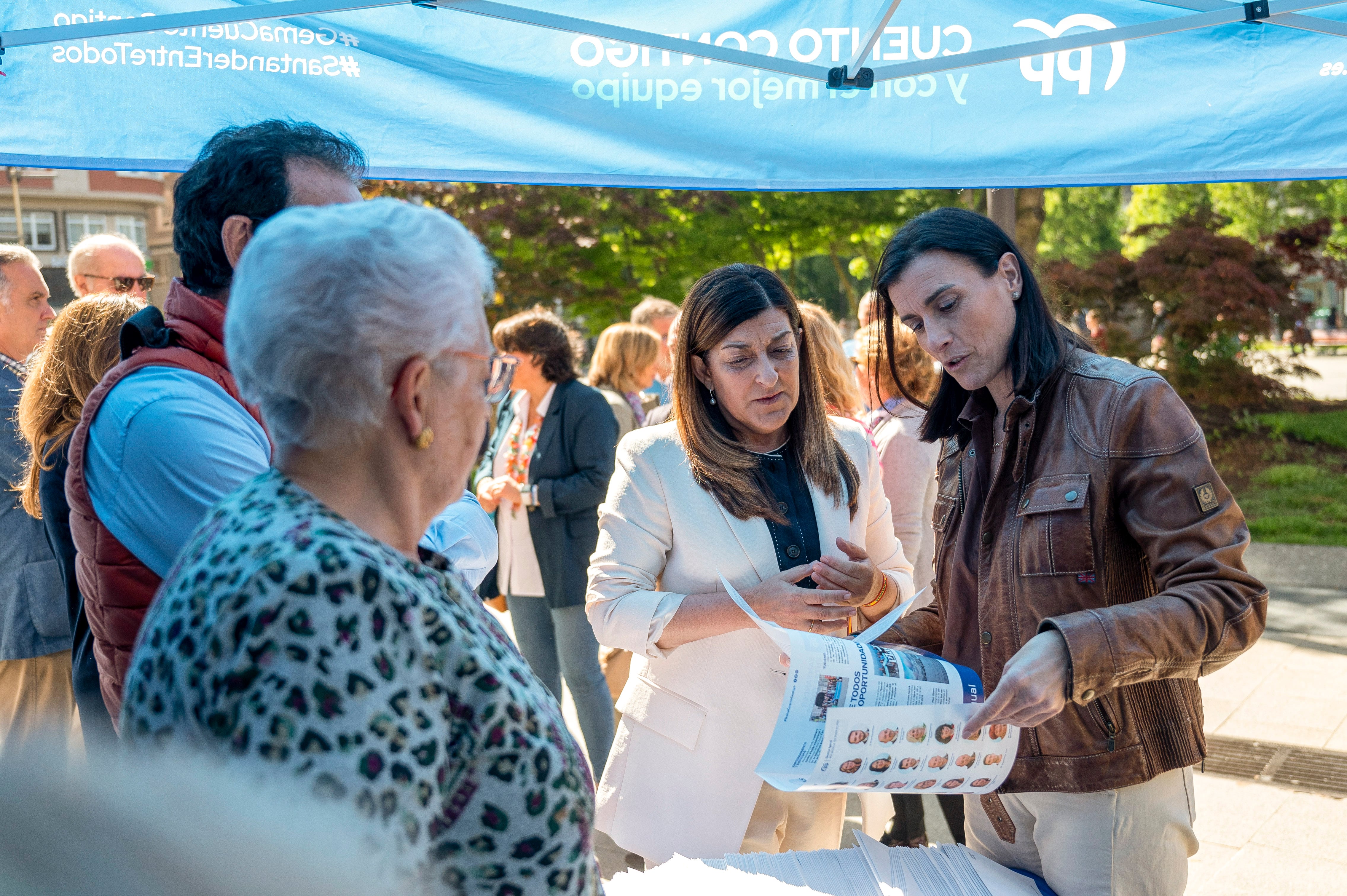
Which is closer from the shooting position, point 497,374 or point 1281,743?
point 497,374

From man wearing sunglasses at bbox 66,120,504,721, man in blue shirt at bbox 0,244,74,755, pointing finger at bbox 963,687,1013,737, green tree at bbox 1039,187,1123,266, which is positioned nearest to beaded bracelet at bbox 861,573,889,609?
pointing finger at bbox 963,687,1013,737

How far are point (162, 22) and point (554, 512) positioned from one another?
3.11 m

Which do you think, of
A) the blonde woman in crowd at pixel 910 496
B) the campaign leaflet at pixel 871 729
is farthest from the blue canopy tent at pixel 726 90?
the blonde woman in crowd at pixel 910 496

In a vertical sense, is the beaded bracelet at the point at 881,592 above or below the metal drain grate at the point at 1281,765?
above

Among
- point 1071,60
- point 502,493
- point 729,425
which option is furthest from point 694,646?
point 502,493

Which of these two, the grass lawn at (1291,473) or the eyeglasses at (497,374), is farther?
the grass lawn at (1291,473)

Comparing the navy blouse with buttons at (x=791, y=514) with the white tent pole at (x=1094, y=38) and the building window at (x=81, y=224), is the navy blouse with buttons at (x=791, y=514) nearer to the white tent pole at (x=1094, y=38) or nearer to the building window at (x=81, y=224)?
the white tent pole at (x=1094, y=38)

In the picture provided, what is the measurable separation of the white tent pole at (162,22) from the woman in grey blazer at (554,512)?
2.92 metres

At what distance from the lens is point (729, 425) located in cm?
296

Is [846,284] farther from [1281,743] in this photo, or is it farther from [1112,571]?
[1112,571]

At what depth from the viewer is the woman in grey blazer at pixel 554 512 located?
5.00m

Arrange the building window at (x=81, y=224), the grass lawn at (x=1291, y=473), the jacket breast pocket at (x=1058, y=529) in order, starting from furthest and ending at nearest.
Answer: the building window at (x=81, y=224)
the grass lawn at (x=1291, y=473)
the jacket breast pocket at (x=1058, y=529)

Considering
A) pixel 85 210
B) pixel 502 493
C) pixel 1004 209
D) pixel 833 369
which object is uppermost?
pixel 1004 209

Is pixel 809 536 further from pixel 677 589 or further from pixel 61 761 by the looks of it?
pixel 61 761
